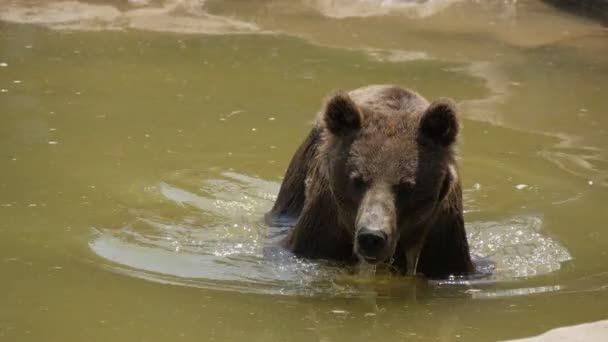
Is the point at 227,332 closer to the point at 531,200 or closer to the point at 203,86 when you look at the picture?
the point at 531,200

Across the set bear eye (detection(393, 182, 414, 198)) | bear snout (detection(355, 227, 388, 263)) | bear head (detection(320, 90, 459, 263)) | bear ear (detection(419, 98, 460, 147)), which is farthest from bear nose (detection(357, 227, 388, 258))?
bear ear (detection(419, 98, 460, 147))

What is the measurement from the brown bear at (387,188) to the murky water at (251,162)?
0.62 ft

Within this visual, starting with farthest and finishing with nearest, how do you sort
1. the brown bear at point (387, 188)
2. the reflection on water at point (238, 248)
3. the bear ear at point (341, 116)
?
the reflection on water at point (238, 248) → the bear ear at point (341, 116) → the brown bear at point (387, 188)

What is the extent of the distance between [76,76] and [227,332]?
7.27 metres

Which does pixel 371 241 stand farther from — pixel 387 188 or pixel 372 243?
pixel 387 188

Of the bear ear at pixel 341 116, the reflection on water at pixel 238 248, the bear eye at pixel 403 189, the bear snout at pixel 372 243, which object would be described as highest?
the bear ear at pixel 341 116

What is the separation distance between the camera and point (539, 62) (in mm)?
14516

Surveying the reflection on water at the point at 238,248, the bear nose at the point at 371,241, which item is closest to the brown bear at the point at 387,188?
the bear nose at the point at 371,241

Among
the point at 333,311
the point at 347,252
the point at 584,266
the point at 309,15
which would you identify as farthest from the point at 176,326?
the point at 309,15

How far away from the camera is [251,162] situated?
1074 cm

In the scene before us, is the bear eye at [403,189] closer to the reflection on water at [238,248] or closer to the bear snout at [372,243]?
the bear snout at [372,243]

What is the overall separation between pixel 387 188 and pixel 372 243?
0.46 meters

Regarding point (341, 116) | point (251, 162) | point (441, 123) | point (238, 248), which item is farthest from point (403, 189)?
point (251, 162)

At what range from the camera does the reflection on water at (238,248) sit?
7.70 meters
